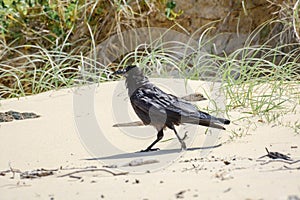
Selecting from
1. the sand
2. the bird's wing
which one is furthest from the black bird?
the sand

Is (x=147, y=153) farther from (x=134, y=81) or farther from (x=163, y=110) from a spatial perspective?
(x=134, y=81)

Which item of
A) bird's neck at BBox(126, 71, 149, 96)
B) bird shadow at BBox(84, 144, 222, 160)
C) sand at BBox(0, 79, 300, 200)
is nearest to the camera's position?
sand at BBox(0, 79, 300, 200)

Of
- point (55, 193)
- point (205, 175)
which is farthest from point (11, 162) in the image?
point (205, 175)

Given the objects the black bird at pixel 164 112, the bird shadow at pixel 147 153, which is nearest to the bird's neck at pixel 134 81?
the black bird at pixel 164 112

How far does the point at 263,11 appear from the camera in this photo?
7059 mm

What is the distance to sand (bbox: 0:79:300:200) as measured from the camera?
233 centimetres

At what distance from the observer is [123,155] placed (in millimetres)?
3369

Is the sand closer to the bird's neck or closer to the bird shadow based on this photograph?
the bird shadow

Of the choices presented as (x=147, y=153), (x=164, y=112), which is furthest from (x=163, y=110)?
(x=147, y=153)

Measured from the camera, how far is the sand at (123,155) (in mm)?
2332

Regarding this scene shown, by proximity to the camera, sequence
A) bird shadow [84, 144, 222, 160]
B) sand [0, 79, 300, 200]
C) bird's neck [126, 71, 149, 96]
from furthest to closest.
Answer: bird's neck [126, 71, 149, 96] < bird shadow [84, 144, 222, 160] < sand [0, 79, 300, 200]

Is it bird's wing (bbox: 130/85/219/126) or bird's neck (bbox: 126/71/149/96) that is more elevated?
bird's neck (bbox: 126/71/149/96)

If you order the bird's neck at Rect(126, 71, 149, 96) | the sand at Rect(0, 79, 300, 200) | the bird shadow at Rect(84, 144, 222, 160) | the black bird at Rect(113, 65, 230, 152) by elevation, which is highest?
the bird's neck at Rect(126, 71, 149, 96)

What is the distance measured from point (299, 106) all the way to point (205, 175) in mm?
1935
